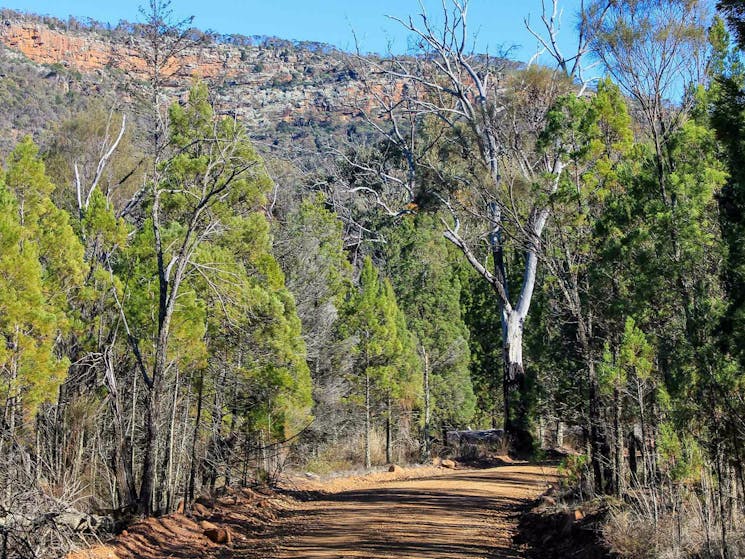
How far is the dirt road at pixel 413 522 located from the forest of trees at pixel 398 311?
163 centimetres

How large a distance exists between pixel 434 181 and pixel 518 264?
11525 mm

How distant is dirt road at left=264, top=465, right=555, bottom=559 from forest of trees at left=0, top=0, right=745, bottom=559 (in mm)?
1630

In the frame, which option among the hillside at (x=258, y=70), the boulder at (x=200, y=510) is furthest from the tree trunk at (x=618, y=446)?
the hillside at (x=258, y=70)

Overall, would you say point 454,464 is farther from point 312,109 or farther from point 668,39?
point 312,109

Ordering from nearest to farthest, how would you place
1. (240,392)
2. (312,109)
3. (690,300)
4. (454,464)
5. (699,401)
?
(699,401), (690,300), (240,392), (454,464), (312,109)

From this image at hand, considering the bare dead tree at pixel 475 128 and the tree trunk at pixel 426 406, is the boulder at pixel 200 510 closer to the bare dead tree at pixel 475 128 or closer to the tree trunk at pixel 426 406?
the bare dead tree at pixel 475 128

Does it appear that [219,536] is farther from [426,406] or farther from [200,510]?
[426,406]

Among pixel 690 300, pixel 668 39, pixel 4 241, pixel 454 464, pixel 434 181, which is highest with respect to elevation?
pixel 434 181

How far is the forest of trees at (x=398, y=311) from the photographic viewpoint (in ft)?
28.1

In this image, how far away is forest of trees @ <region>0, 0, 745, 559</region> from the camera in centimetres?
855

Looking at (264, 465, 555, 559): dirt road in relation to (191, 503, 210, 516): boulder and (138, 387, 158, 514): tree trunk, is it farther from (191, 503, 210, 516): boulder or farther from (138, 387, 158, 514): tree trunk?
(138, 387, 158, 514): tree trunk

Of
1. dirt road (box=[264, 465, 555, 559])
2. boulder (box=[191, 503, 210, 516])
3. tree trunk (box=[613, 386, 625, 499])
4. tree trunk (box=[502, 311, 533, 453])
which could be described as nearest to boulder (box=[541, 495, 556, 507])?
dirt road (box=[264, 465, 555, 559])

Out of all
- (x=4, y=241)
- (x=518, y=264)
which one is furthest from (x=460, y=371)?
(x=4, y=241)

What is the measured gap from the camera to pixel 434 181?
24938 millimetres
